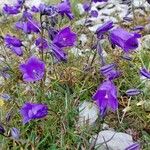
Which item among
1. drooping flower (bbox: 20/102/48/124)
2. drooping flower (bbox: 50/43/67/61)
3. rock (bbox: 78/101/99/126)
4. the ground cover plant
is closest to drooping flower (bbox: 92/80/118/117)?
the ground cover plant

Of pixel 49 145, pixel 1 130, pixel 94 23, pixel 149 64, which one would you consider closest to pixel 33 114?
pixel 1 130

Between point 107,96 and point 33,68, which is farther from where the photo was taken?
point 33,68

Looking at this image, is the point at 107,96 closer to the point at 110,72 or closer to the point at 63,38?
the point at 110,72

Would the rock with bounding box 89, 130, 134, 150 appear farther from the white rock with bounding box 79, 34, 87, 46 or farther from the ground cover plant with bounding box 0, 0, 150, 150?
the white rock with bounding box 79, 34, 87, 46

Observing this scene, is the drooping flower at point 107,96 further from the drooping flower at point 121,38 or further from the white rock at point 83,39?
the white rock at point 83,39

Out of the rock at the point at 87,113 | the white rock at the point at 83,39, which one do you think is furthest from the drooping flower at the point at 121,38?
the white rock at the point at 83,39

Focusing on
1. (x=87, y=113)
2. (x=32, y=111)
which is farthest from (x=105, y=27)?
(x=87, y=113)
